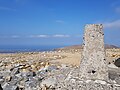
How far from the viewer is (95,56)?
10.3 metres

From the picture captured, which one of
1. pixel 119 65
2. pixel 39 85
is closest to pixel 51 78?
pixel 39 85

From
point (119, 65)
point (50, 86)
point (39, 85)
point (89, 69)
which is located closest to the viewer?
point (89, 69)

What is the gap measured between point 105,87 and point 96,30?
Result: 2.10 metres

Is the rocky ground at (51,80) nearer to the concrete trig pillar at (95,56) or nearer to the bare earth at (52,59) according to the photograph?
the concrete trig pillar at (95,56)

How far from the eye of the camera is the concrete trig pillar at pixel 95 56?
1026 centimetres

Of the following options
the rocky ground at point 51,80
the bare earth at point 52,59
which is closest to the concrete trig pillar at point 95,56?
the rocky ground at point 51,80

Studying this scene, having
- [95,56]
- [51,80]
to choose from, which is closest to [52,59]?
[51,80]

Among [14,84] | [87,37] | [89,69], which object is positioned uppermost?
[87,37]

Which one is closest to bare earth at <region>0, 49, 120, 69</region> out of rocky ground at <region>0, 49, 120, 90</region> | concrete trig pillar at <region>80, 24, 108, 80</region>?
rocky ground at <region>0, 49, 120, 90</region>

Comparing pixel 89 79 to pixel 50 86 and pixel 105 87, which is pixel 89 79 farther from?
pixel 50 86

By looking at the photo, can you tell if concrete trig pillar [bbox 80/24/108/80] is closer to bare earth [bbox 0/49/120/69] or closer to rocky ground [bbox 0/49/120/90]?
rocky ground [bbox 0/49/120/90]

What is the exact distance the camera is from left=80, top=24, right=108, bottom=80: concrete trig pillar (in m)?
10.3

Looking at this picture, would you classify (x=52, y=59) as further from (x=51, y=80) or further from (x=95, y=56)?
(x=95, y=56)

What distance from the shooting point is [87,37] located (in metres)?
10.3
